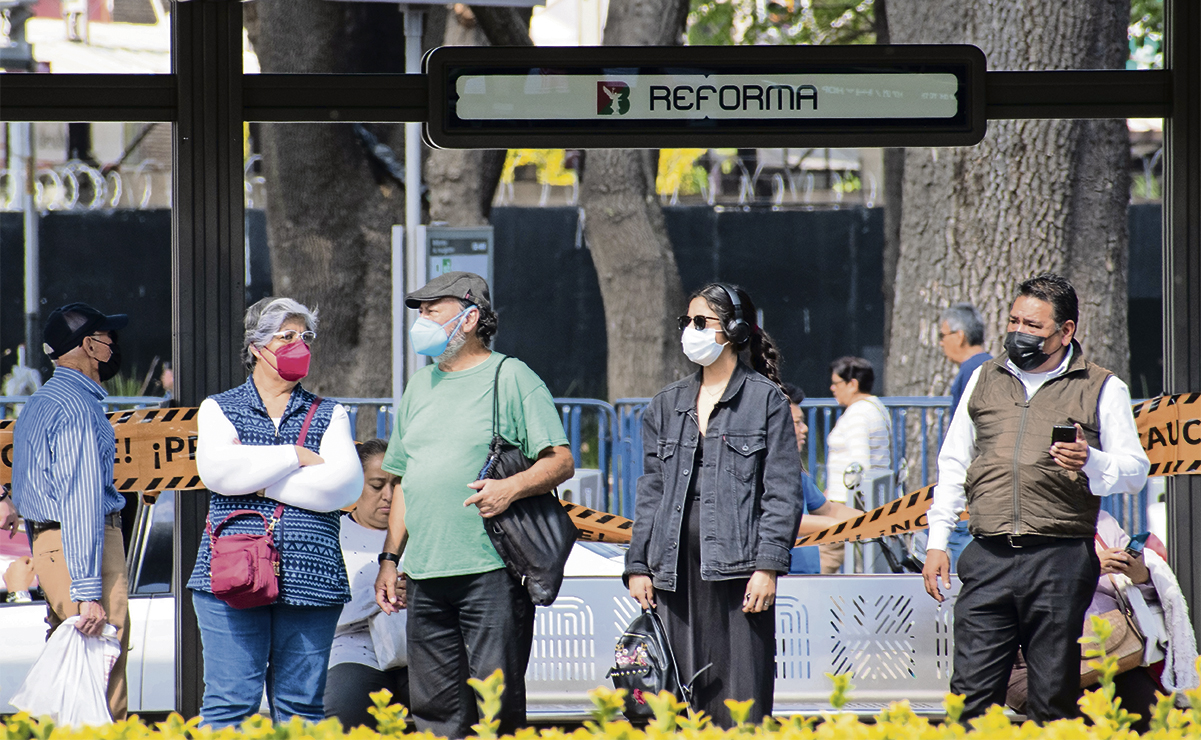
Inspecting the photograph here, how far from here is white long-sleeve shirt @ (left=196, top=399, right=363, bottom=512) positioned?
4.31 m

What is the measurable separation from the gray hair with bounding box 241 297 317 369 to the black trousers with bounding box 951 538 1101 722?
2363mm

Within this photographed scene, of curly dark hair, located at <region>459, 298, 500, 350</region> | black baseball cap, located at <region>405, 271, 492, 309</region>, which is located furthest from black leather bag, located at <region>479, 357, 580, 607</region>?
black baseball cap, located at <region>405, 271, 492, 309</region>

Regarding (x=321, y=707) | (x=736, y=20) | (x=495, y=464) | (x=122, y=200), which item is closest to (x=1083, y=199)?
(x=736, y=20)

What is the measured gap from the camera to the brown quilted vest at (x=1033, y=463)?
172 inches

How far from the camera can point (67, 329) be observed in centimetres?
463

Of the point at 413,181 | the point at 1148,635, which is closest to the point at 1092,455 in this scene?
the point at 1148,635

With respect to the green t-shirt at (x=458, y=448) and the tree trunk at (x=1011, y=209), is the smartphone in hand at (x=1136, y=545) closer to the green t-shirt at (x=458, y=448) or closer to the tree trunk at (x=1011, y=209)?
the green t-shirt at (x=458, y=448)

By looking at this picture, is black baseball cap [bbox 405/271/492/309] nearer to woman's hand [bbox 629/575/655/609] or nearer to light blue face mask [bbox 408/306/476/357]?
light blue face mask [bbox 408/306/476/357]

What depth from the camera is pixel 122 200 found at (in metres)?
16.2

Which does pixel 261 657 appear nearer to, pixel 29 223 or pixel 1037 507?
pixel 1037 507

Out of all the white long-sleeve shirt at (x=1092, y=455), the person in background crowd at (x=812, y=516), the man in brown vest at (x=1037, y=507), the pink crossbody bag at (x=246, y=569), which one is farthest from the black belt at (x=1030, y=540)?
the pink crossbody bag at (x=246, y=569)

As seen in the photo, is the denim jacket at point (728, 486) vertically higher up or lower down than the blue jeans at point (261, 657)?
higher up

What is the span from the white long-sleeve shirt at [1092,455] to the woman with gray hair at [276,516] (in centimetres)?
197

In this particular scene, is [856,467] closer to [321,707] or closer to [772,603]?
[772,603]
